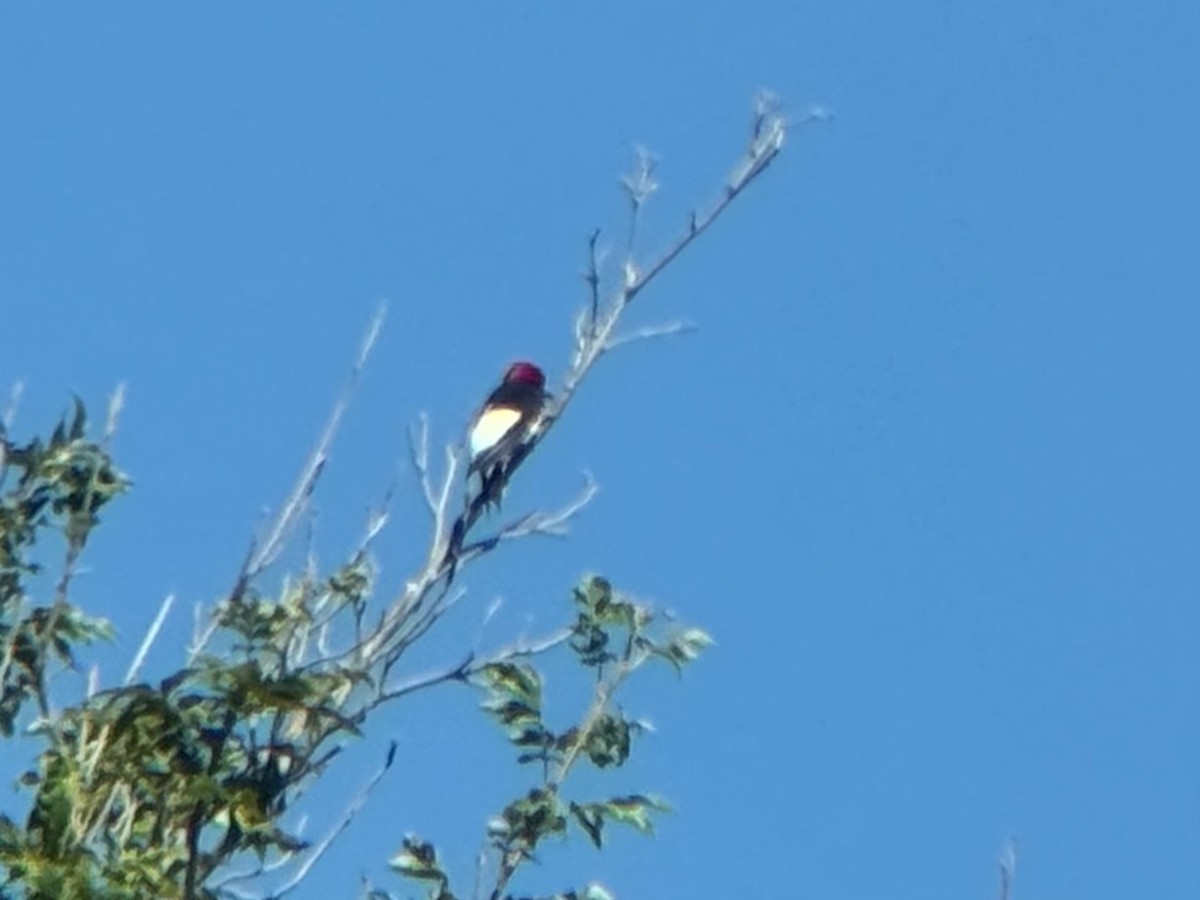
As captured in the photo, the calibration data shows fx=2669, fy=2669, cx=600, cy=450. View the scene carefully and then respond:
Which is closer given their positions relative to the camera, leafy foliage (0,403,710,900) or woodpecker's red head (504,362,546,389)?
leafy foliage (0,403,710,900)

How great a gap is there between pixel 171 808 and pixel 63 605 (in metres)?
0.65

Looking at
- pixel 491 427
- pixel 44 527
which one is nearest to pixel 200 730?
pixel 44 527

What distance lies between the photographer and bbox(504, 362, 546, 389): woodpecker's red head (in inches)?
375

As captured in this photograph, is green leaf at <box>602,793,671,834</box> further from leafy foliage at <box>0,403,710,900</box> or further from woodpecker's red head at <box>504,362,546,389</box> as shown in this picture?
woodpecker's red head at <box>504,362,546,389</box>

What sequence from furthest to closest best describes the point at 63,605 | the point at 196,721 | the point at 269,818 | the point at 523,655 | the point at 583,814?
1. the point at 523,655
2. the point at 583,814
3. the point at 63,605
4. the point at 269,818
5. the point at 196,721

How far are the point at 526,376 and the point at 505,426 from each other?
2.42 feet

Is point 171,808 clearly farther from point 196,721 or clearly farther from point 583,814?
point 583,814

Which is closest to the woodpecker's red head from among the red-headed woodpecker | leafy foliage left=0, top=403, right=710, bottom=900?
the red-headed woodpecker

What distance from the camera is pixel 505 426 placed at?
884 centimetres

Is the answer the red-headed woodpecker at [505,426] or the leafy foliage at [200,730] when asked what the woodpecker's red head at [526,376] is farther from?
→ the leafy foliage at [200,730]

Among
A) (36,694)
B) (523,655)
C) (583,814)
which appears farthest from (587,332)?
(36,694)

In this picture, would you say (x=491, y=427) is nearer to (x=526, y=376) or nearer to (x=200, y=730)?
(x=526, y=376)

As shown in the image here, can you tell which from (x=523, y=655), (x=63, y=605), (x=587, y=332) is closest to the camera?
(x=63, y=605)

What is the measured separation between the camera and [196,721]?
4.60m
